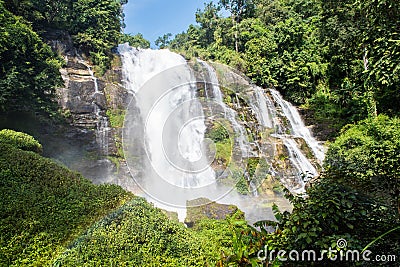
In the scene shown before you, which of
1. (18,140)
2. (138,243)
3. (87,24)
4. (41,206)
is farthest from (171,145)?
(87,24)

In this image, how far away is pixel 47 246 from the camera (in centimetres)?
370

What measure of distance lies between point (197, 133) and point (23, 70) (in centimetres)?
734

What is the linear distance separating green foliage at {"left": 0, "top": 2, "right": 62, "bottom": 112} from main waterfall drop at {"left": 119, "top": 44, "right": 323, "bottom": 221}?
11.2 ft

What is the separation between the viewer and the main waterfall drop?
5.80 m

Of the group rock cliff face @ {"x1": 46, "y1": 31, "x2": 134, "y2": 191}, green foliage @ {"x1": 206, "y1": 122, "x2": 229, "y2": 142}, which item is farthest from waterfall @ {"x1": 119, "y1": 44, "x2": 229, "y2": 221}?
rock cliff face @ {"x1": 46, "y1": 31, "x2": 134, "y2": 191}

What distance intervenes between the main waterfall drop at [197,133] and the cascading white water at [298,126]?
0.19ft

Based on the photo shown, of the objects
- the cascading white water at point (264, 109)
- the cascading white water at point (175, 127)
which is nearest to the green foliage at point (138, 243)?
the cascading white water at point (175, 127)

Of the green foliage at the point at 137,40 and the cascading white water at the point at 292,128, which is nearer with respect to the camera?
the cascading white water at the point at 292,128

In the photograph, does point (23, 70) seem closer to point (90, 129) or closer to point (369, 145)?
point (90, 129)

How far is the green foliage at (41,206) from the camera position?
360 centimetres

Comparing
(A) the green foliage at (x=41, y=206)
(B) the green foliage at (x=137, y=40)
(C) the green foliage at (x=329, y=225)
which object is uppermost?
(B) the green foliage at (x=137, y=40)

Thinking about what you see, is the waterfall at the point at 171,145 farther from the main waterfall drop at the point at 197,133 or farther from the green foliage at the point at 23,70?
the green foliage at the point at 23,70

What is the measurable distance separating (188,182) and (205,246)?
2.46 m

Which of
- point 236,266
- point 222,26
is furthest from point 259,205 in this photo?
point 222,26
